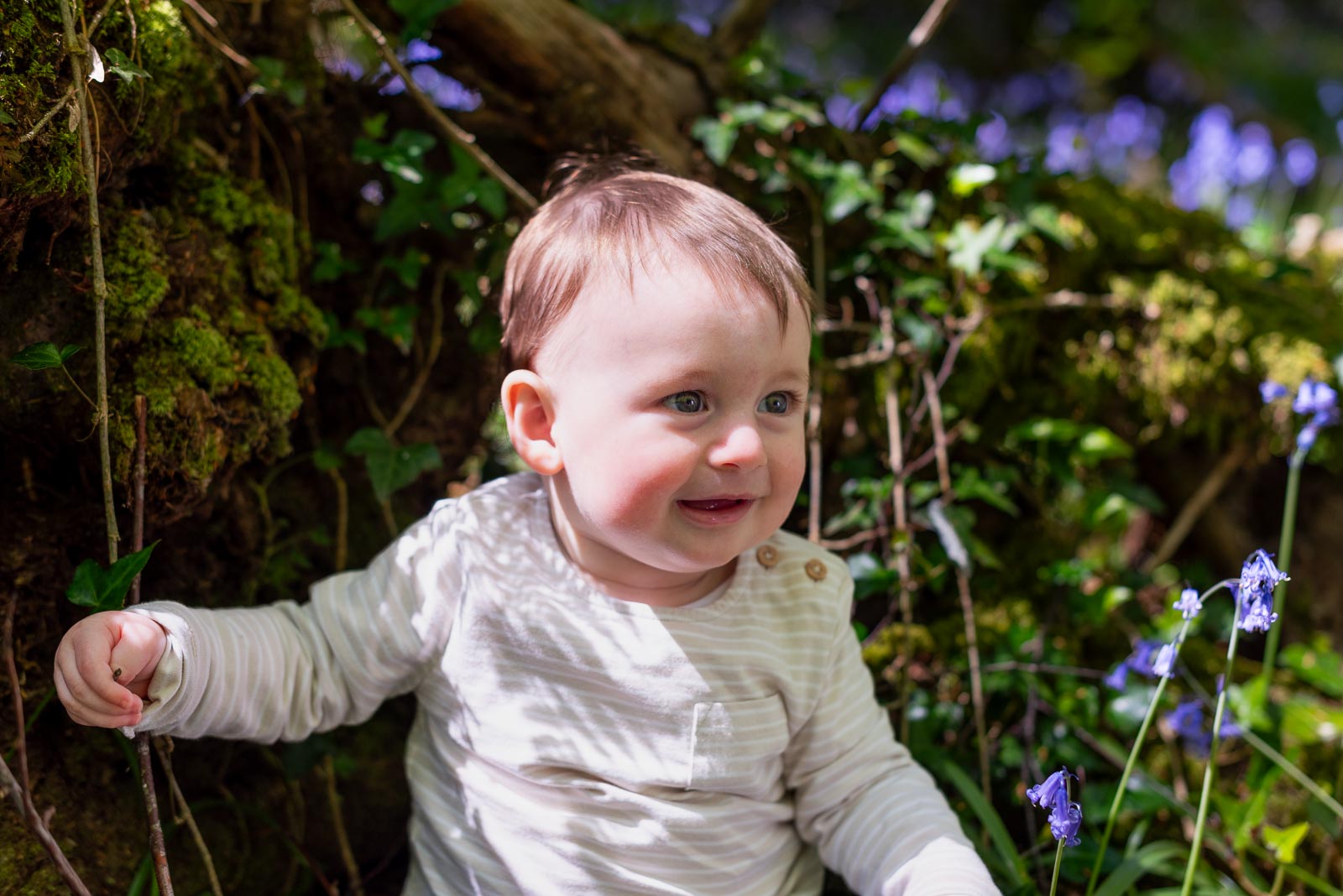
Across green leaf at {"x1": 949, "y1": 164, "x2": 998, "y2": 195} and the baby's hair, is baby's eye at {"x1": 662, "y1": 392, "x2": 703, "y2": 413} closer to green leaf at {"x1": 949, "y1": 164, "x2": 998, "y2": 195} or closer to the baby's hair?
the baby's hair

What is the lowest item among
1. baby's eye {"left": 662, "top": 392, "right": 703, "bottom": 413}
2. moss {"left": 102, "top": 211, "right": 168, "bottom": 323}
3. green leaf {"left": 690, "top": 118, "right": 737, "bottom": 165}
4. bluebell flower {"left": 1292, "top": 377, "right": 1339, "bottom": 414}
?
moss {"left": 102, "top": 211, "right": 168, "bottom": 323}

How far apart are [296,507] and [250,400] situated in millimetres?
408

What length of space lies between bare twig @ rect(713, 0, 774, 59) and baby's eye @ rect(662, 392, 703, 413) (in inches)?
64.1

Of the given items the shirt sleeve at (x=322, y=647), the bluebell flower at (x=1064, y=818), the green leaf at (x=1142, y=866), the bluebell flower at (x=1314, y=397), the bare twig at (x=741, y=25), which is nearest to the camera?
the bluebell flower at (x=1064, y=818)

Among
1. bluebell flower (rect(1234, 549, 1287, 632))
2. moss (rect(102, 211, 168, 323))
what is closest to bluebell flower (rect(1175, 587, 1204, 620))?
bluebell flower (rect(1234, 549, 1287, 632))

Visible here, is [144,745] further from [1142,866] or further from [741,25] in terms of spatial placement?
[741,25]

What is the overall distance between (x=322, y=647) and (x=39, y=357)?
0.63m

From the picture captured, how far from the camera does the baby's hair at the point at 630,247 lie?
1545 millimetres

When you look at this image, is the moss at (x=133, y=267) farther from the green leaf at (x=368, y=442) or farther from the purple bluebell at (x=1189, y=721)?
the purple bluebell at (x=1189, y=721)

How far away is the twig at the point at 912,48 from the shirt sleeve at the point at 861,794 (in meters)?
1.50

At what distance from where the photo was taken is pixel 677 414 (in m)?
1.51

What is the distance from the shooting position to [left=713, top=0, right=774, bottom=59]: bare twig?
9.23 ft

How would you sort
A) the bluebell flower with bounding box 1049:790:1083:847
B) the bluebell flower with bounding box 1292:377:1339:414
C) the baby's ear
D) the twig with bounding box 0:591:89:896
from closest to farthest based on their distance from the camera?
1. the twig with bounding box 0:591:89:896
2. the bluebell flower with bounding box 1049:790:1083:847
3. the baby's ear
4. the bluebell flower with bounding box 1292:377:1339:414

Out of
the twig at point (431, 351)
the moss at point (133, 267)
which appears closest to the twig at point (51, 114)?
the moss at point (133, 267)
